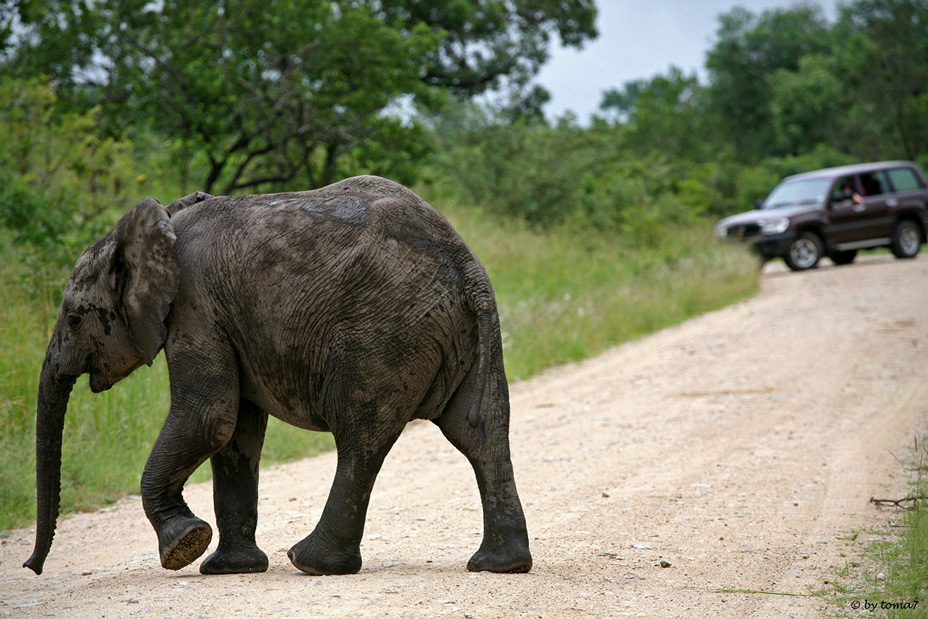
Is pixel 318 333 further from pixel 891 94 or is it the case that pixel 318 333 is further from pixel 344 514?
pixel 891 94

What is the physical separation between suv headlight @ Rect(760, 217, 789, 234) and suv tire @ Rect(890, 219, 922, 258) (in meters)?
3.19

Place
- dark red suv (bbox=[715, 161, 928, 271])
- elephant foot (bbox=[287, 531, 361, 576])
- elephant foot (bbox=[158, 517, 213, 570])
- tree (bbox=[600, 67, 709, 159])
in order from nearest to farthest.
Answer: elephant foot (bbox=[158, 517, 213, 570]) → elephant foot (bbox=[287, 531, 361, 576]) → dark red suv (bbox=[715, 161, 928, 271]) → tree (bbox=[600, 67, 709, 159])

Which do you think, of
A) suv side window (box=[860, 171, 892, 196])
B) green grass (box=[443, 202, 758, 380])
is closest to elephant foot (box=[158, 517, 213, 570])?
green grass (box=[443, 202, 758, 380])

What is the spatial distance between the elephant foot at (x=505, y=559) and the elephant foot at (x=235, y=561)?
1.13 metres

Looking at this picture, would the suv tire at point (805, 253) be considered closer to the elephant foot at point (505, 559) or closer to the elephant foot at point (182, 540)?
the elephant foot at point (505, 559)

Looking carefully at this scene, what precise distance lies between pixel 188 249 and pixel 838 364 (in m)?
9.34

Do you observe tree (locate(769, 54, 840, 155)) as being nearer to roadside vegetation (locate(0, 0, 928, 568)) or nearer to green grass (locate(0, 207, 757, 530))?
roadside vegetation (locate(0, 0, 928, 568))

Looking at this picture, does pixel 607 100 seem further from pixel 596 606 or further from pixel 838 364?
pixel 596 606

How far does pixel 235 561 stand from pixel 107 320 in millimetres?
1384

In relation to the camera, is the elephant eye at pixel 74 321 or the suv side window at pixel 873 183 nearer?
the elephant eye at pixel 74 321

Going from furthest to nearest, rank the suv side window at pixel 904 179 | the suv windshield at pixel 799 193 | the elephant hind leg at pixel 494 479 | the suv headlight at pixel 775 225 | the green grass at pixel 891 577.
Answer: the suv side window at pixel 904 179, the suv windshield at pixel 799 193, the suv headlight at pixel 775 225, the elephant hind leg at pixel 494 479, the green grass at pixel 891 577

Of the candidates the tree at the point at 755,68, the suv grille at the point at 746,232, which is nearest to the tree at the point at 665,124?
the tree at the point at 755,68

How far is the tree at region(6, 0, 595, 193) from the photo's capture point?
16438 millimetres

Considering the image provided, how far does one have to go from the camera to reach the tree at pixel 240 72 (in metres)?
16.4
